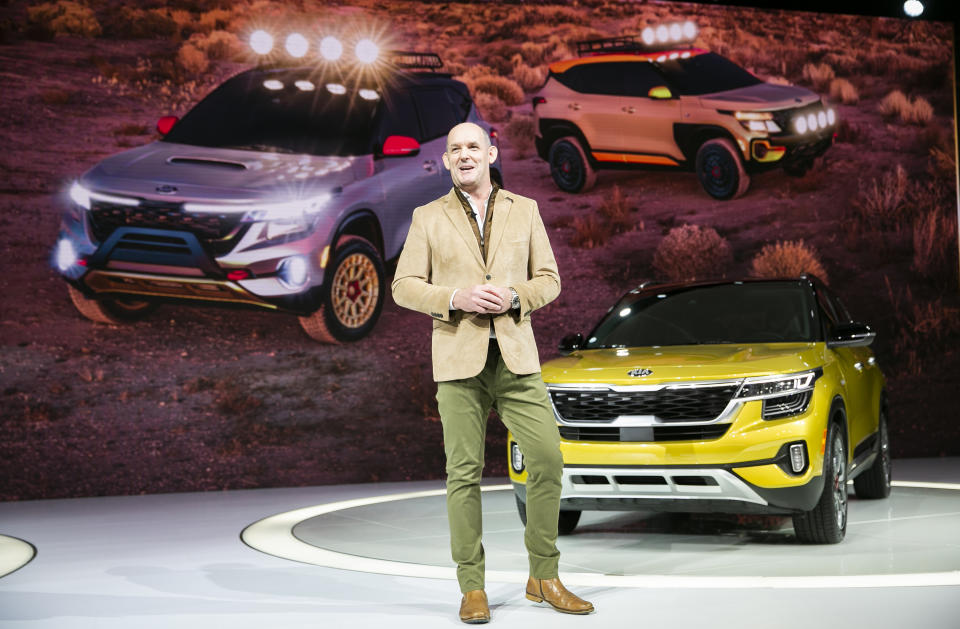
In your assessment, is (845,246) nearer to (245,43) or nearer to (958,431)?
(958,431)

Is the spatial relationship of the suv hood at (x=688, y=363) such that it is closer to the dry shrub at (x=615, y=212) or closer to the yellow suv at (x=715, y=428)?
the yellow suv at (x=715, y=428)

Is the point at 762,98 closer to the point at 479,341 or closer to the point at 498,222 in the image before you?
the point at 498,222

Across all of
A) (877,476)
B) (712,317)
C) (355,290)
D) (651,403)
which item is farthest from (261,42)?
(877,476)

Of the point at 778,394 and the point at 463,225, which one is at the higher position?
the point at 463,225

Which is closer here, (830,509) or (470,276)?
(470,276)

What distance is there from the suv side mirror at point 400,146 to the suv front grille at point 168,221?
1.59m

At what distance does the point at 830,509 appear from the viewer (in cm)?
578

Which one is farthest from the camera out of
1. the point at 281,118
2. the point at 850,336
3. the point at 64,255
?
the point at 281,118

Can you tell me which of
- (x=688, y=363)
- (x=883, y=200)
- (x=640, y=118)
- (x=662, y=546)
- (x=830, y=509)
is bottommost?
(x=662, y=546)

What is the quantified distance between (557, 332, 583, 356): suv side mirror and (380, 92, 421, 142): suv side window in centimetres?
385

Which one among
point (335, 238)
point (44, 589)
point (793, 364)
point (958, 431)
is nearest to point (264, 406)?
point (335, 238)

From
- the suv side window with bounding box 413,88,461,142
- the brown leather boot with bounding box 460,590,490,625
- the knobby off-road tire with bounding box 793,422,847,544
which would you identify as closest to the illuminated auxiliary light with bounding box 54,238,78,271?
the suv side window with bounding box 413,88,461,142

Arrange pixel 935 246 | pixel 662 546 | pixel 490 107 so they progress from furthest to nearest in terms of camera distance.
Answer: pixel 935 246, pixel 490 107, pixel 662 546

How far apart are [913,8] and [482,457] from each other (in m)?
9.35
